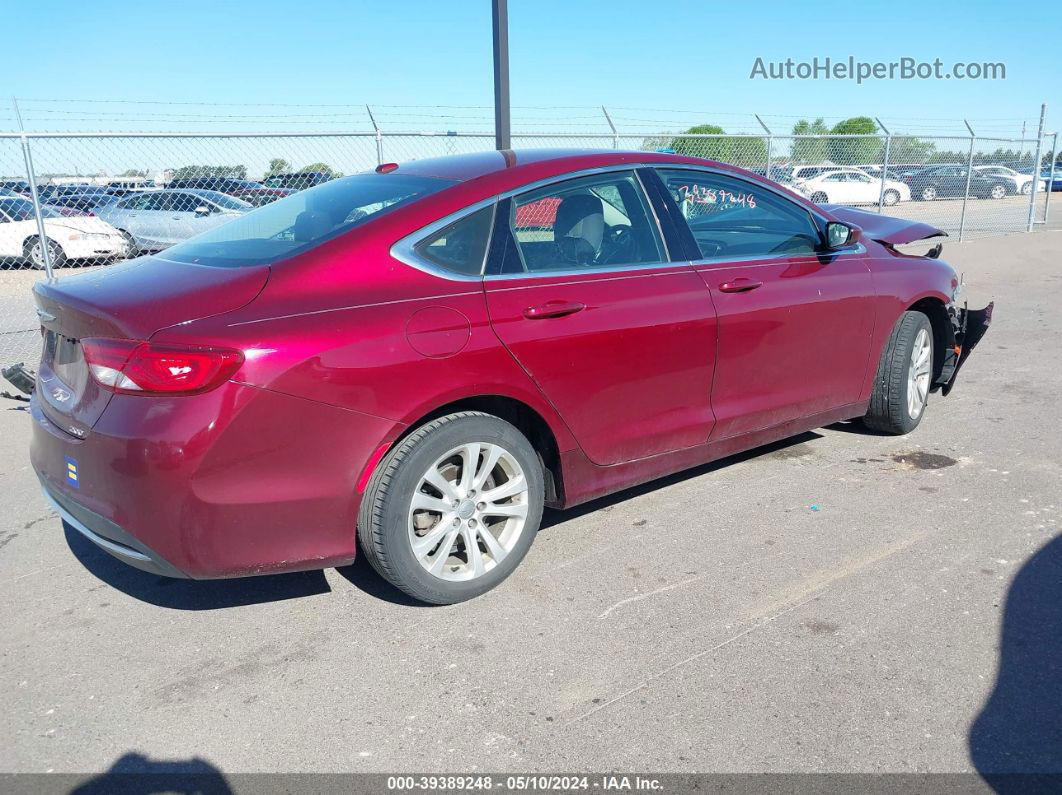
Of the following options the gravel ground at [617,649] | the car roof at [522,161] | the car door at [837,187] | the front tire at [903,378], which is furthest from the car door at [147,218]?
the car door at [837,187]

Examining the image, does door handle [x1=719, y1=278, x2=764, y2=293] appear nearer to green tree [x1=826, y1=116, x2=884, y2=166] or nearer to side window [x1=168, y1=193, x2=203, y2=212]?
side window [x1=168, y1=193, x2=203, y2=212]

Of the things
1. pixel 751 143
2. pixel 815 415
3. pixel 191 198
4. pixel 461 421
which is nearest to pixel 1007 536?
pixel 815 415

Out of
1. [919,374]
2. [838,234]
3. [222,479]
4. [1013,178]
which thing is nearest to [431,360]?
[222,479]

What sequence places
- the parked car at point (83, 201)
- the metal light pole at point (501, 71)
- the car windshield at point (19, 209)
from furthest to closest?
1. the car windshield at point (19, 209)
2. the parked car at point (83, 201)
3. the metal light pole at point (501, 71)

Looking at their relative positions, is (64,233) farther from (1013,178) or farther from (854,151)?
(1013,178)

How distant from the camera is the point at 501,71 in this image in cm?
759

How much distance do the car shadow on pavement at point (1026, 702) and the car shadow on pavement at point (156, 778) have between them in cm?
215

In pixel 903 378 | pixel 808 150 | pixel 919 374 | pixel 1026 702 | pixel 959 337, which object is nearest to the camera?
pixel 1026 702

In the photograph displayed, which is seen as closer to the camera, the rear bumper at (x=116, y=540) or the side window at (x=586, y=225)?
the rear bumper at (x=116, y=540)

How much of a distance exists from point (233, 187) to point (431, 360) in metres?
6.75

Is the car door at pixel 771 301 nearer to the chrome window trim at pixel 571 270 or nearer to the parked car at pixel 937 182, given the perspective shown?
the chrome window trim at pixel 571 270

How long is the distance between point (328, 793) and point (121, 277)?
6.73ft

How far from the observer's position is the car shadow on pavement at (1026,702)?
2.41 metres

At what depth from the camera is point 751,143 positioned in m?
13.9
